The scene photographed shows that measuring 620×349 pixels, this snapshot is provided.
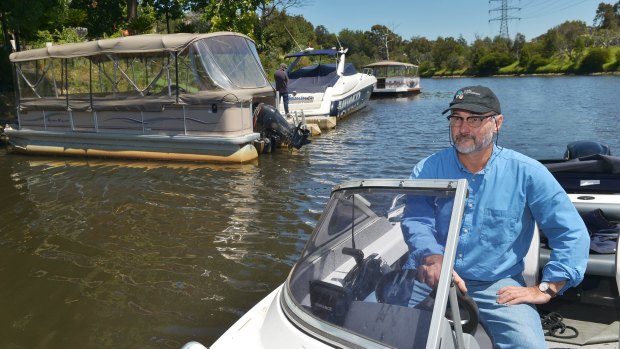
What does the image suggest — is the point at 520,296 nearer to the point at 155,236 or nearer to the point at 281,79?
the point at 155,236

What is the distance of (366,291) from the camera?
8.04 ft

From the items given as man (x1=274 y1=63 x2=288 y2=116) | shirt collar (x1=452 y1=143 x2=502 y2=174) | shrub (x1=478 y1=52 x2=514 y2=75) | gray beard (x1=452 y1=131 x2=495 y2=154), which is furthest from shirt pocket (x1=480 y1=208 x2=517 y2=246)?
shrub (x1=478 y1=52 x2=514 y2=75)

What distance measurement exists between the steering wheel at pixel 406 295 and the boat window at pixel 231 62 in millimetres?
9912

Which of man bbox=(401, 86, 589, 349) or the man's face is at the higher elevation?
the man's face

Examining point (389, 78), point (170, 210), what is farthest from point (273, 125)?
point (389, 78)

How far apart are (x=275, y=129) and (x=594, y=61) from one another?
64269 millimetres

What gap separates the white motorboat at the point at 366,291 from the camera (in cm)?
219

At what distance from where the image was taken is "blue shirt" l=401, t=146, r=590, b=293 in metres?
2.56

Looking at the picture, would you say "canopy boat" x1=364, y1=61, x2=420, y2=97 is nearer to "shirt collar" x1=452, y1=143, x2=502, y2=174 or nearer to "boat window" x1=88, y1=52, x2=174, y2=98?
"boat window" x1=88, y1=52, x2=174, y2=98

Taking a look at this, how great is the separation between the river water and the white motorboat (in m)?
2.15

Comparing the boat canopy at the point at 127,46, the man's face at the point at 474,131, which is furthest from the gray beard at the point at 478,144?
the boat canopy at the point at 127,46

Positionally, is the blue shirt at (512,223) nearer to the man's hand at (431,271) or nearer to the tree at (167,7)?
the man's hand at (431,271)

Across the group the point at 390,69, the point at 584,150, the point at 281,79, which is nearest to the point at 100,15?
the point at 281,79

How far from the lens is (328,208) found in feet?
9.20
